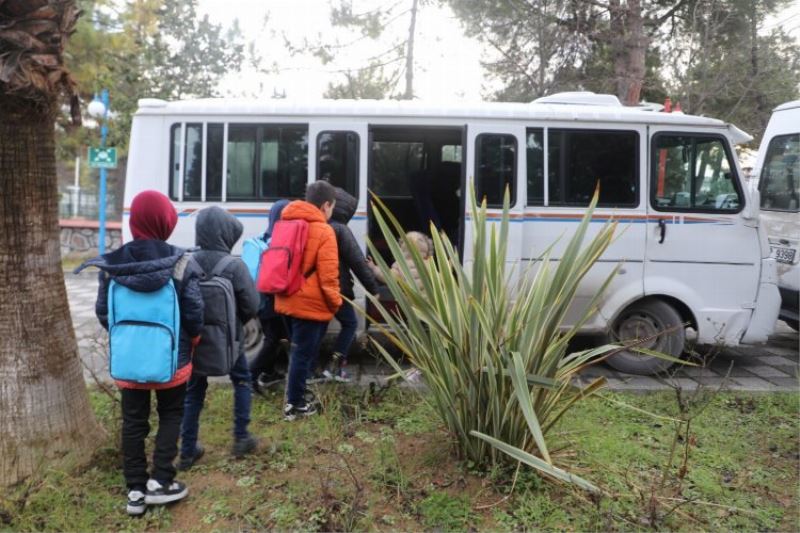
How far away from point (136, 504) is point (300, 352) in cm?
152

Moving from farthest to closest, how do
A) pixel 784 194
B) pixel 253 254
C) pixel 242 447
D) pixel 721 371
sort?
1. pixel 784 194
2. pixel 721 371
3. pixel 253 254
4. pixel 242 447

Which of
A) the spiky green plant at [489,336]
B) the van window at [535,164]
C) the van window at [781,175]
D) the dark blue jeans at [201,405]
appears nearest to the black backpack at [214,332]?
the dark blue jeans at [201,405]

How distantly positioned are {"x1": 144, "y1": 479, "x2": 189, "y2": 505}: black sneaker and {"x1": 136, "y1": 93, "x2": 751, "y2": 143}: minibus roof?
3664 millimetres

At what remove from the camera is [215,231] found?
3.71 metres

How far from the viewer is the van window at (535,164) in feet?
19.5

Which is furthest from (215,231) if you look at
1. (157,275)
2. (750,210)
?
(750,210)

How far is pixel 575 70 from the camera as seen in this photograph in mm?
11078

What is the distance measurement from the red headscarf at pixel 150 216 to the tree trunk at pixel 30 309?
0.69 metres

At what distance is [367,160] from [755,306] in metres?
3.96

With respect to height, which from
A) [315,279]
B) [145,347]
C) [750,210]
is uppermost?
[750,210]

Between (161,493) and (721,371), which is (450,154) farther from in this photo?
(161,493)

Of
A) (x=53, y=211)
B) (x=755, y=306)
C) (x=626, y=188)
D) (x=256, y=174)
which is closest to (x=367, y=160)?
(x=256, y=174)

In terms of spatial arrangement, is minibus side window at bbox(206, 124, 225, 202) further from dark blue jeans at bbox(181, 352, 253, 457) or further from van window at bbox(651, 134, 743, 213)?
van window at bbox(651, 134, 743, 213)

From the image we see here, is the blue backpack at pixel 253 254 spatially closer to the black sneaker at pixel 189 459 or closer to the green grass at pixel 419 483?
the green grass at pixel 419 483
